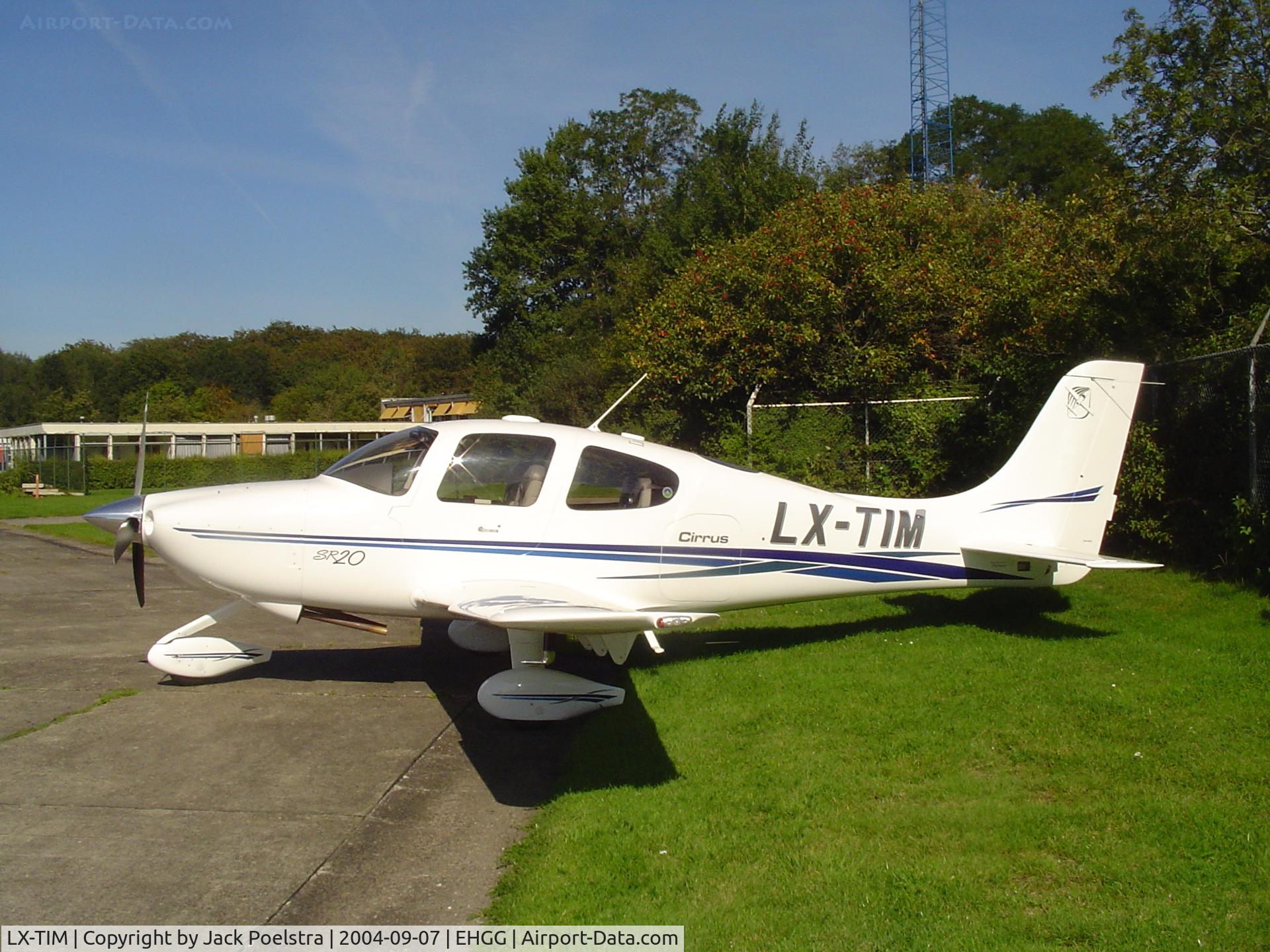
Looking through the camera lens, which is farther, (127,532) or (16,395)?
(16,395)

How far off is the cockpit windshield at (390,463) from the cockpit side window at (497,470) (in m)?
0.27

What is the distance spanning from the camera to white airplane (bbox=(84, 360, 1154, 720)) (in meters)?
6.62

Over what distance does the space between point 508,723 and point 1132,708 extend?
415 cm

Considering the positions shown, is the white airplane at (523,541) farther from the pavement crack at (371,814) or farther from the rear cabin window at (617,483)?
the pavement crack at (371,814)

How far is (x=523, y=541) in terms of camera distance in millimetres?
6660

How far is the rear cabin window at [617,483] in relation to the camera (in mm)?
6891

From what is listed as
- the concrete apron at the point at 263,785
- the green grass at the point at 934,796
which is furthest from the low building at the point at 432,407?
the green grass at the point at 934,796

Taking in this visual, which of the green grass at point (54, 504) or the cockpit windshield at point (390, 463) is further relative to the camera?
the green grass at point (54, 504)

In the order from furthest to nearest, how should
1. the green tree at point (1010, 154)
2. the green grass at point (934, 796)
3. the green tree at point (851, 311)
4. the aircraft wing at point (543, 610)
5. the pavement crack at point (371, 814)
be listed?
the green tree at point (1010, 154)
the green tree at point (851, 311)
the aircraft wing at point (543, 610)
the pavement crack at point (371, 814)
the green grass at point (934, 796)

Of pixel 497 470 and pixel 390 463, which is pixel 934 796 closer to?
pixel 497 470

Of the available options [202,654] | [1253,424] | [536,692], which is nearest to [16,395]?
[202,654]

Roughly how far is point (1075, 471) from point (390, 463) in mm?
5677

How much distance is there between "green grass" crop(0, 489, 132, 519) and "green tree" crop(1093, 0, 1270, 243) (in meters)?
21.3

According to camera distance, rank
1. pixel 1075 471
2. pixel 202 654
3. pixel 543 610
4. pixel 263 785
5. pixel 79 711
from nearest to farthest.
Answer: pixel 263 785
pixel 543 610
pixel 79 711
pixel 202 654
pixel 1075 471
